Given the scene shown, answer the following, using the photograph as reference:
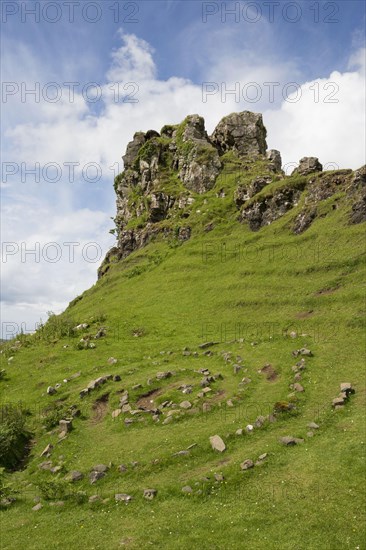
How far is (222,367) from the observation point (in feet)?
144

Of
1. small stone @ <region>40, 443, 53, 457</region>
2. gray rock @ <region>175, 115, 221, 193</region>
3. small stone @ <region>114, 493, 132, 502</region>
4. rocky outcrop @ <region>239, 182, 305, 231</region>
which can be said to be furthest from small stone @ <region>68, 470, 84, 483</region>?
gray rock @ <region>175, 115, 221, 193</region>

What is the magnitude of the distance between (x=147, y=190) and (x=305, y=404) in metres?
127

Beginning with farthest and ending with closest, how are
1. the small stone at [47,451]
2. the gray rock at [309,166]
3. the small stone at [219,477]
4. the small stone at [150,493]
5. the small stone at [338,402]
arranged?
the gray rock at [309,166]
the small stone at [47,451]
the small stone at [338,402]
the small stone at [219,477]
the small stone at [150,493]

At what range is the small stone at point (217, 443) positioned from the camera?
2689 cm

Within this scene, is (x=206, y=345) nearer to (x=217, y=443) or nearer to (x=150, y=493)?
(x=217, y=443)

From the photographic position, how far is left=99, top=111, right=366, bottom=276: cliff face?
89.1 m

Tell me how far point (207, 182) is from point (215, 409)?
106274 millimetres

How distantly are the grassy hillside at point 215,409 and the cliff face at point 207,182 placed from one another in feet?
28.8

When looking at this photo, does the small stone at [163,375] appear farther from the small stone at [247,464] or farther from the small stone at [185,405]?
the small stone at [247,464]

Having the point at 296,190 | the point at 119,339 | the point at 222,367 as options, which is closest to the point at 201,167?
the point at 296,190

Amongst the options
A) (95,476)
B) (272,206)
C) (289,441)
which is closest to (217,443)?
(289,441)

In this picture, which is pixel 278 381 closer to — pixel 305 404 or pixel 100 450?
pixel 305 404

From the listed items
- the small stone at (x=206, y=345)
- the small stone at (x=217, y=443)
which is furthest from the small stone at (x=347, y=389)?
the small stone at (x=206, y=345)

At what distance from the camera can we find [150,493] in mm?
23312
